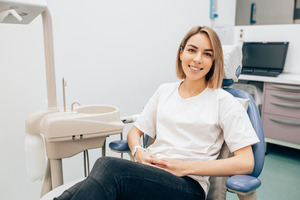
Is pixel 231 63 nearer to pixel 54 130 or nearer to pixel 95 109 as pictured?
pixel 95 109

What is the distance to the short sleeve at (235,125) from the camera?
1187 millimetres

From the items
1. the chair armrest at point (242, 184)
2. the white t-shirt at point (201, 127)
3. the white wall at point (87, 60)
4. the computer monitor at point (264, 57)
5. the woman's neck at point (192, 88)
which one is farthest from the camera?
the computer monitor at point (264, 57)

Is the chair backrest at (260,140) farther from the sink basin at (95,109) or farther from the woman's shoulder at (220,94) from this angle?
the sink basin at (95,109)

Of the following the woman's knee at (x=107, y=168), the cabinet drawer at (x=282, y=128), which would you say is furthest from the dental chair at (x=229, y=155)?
the cabinet drawer at (x=282, y=128)

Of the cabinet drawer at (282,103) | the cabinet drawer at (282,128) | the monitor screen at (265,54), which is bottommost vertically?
the cabinet drawer at (282,128)

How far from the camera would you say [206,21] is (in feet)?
9.57

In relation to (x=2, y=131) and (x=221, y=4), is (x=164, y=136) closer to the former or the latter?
(x=2, y=131)

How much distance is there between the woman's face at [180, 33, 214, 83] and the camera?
1.32 meters

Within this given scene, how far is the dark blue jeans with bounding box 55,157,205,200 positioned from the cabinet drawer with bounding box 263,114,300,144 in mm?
1823

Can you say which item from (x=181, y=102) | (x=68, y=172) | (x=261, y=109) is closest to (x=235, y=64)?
(x=181, y=102)

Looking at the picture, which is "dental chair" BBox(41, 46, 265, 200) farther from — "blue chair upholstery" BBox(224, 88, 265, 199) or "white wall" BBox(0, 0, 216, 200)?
"white wall" BBox(0, 0, 216, 200)

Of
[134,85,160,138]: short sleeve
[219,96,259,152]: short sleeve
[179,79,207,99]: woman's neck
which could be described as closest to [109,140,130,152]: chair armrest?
[134,85,160,138]: short sleeve

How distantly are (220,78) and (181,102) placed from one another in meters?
0.22

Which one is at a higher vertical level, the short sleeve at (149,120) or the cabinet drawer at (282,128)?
the short sleeve at (149,120)
